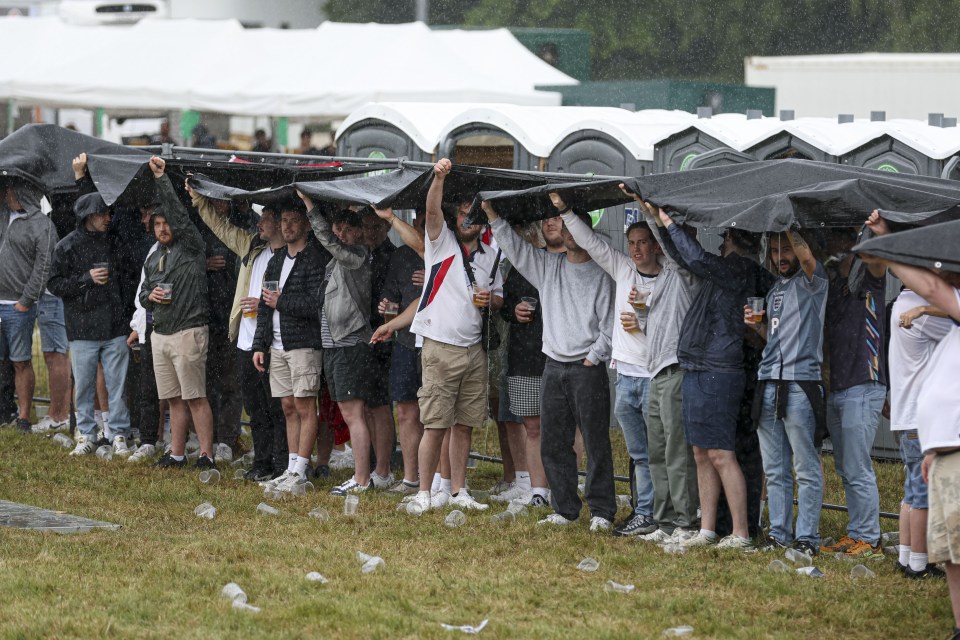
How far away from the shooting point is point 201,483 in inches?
383

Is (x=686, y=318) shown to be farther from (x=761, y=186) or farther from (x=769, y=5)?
(x=769, y=5)

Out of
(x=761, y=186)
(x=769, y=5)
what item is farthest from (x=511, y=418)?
(x=769, y=5)

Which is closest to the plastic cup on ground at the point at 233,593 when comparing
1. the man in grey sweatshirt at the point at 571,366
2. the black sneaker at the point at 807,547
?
the man in grey sweatshirt at the point at 571,366

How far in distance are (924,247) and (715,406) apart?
2.19 meters

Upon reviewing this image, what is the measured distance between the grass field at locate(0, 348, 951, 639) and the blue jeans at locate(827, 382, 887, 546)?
1.57 ft

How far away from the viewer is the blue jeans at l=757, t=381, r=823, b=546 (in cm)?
750

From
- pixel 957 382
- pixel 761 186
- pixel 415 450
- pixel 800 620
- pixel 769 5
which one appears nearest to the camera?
pixel 957 382

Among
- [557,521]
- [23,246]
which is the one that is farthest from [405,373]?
[23,246]

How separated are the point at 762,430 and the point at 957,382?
1.95 metres

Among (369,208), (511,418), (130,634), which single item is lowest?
(130,634)

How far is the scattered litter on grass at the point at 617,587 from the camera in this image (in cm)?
685

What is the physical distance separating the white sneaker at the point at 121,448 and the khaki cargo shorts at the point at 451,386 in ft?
9.71

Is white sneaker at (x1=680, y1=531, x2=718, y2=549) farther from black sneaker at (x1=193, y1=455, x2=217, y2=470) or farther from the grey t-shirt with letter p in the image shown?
black sneaker at (x1=193, y1=455, x2=217, y2=470)

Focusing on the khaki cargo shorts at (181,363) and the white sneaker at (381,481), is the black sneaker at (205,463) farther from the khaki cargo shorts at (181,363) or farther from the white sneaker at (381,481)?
the white sneaker at (381,481)
